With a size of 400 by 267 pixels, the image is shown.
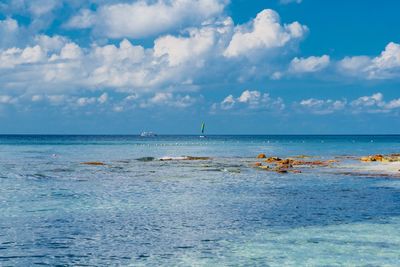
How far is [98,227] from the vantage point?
27312mm

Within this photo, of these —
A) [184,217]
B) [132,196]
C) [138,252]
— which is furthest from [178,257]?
[132,196]

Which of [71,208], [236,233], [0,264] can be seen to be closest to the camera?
[0,264]

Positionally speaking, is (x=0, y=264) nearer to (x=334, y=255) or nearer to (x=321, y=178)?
(x=334, y=255)

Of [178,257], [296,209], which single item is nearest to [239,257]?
[178,257]

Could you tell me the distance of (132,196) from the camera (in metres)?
40.2

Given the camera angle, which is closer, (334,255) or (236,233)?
(334,255)

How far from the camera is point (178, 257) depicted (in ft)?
69.7

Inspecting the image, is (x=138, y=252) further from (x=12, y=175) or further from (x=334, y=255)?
(x=12, y=175)

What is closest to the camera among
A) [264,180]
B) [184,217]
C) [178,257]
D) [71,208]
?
[178,257]

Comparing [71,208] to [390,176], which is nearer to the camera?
[71,208]

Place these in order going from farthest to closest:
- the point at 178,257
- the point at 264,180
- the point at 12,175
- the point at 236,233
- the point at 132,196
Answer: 1. the point at 12,175
2. the point at 264,180
3. the point at 132,196
4. the point at 236,233
5. the point at 178,257

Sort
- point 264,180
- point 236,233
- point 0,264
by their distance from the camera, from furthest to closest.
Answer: point 264,180, point 236,233, point 0,264

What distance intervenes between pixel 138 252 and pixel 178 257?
1988 mm

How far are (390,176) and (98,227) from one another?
3929 cm
